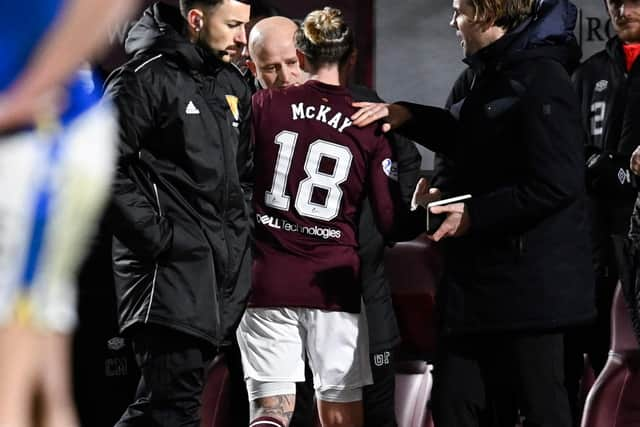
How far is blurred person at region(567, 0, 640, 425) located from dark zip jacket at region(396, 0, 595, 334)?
0.83 metres

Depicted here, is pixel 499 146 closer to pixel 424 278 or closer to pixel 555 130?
pixel 555 130

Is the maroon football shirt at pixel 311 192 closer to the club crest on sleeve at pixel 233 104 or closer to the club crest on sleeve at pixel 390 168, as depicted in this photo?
the club crest on sleeve at pixel 390 168

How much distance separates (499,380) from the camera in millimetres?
3291

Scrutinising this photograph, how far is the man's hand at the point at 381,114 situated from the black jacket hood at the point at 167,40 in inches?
19.4

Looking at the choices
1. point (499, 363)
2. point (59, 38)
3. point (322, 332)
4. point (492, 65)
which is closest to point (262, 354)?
point (322, 332)

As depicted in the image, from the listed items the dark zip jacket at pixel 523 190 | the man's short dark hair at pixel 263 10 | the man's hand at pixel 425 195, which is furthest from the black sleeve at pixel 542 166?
the man's short dark hair at pixel 263 10

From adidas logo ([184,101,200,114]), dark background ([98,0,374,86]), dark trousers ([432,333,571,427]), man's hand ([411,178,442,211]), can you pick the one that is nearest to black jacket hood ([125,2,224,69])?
adidas logo ([184,101,200,114])

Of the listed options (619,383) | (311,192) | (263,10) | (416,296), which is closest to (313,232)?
(311,192)

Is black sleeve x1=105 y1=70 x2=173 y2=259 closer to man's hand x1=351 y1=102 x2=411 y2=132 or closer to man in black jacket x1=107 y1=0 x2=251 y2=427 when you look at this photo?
man in black jacket x1=107 y1=0 x2=251 y2=427

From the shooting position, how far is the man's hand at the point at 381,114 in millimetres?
3727

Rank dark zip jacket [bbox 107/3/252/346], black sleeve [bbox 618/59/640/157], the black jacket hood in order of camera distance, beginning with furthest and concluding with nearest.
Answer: black sleeve [bbox 618/59/640/157], the black jacket hood, dark zip jacket [bbox 107/3/252/346]

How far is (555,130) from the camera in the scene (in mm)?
3189

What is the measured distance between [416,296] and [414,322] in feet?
0.32

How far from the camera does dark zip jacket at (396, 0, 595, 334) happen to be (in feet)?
10.5
